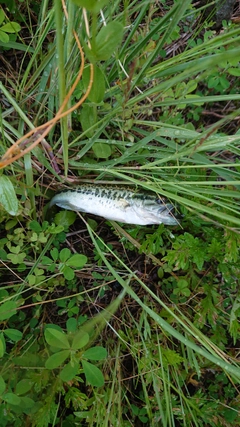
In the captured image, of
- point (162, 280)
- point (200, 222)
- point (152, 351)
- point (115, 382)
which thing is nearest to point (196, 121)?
point (200, 222)

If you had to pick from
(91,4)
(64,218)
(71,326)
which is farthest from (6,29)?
(71,326)

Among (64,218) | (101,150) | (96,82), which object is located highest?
(96,82)

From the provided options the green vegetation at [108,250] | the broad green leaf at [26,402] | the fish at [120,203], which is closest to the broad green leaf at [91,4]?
the green vegetation at [108,250]

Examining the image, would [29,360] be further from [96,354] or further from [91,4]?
[91,4]

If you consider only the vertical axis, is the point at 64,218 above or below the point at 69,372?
above

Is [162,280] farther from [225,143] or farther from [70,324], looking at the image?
[225,143]

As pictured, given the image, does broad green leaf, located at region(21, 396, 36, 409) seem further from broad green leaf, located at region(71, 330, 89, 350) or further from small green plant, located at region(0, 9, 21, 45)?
small green plant, located at region(0, 9, 21, 45)
